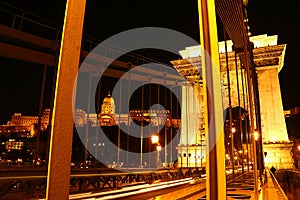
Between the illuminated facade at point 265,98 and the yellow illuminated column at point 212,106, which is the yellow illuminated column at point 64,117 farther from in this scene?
the illuminated facade at point 265,98

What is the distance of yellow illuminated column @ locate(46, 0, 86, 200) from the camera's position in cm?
64

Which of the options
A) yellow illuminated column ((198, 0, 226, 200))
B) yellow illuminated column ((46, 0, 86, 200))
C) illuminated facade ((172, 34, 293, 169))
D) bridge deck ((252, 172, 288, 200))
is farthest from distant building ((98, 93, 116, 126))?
yellow illuminated column ((46, 0, 86, 200))

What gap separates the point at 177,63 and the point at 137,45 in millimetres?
3262

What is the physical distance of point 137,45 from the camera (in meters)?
13.1

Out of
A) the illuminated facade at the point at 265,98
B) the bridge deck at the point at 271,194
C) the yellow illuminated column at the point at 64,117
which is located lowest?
the bridge deck at the point at 271,194

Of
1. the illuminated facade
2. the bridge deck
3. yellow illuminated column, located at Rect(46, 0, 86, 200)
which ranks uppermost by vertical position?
the illuminated facade

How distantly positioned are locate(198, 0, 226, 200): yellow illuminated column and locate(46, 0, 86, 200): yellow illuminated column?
63 centimetres

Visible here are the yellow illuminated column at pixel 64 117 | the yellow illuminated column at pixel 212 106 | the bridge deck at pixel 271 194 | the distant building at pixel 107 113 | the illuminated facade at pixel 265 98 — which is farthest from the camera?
the distant building at pixel 107 113

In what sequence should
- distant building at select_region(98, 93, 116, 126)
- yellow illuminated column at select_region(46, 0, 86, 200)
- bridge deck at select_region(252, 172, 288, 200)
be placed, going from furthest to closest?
distant building at select_region(98, 93, 116, 126) → bridge deck at select_region(252, 172, 288, 200) → yellow illuminated column at select_region(46, 0, 86, 200)

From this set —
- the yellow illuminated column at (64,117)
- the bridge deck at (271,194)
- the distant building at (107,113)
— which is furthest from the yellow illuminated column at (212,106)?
the distant building at (107,113)

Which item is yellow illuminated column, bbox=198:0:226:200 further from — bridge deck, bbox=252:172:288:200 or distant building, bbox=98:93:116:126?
distant building, bbox=98:93:116:126

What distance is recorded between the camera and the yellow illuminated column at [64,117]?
641mm

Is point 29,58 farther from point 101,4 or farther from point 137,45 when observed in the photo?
point 137,45

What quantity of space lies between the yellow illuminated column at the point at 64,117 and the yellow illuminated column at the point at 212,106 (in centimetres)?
63
